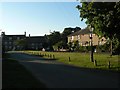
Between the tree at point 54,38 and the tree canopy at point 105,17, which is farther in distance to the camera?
the tree at point 54,38

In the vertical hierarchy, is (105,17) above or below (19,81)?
above

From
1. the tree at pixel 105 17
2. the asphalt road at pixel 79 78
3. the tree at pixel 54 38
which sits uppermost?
the tree at pixel 54 38

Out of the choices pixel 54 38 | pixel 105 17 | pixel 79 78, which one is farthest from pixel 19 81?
pixel 54 38

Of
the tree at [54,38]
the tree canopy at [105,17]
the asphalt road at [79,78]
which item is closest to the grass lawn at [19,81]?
the asphalt road at [79,78]

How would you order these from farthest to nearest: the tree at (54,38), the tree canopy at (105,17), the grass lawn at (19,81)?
the tree at (54,38)
the tree canopy at (105,17)
the grass lawn at (19,81)

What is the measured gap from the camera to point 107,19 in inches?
1083

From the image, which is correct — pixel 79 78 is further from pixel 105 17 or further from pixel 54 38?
pixel 54 38

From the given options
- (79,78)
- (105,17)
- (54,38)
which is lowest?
(79,78)

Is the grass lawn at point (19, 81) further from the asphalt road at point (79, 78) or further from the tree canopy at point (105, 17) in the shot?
the tree canopy at point (105, 17)

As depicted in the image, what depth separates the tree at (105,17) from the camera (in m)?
27.2

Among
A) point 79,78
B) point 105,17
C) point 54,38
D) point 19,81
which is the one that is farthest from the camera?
point 54,38

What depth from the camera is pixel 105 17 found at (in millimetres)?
27906

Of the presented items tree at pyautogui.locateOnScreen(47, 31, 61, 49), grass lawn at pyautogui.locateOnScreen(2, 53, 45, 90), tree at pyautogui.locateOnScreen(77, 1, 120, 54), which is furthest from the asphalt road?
tree at pyautogui.locateOnScreen(47, 31, 61, 49)

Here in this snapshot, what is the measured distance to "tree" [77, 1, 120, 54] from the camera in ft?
89.3
